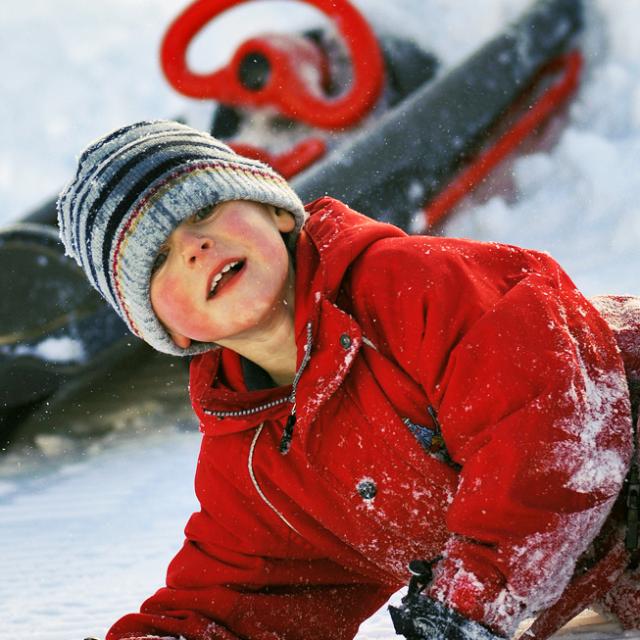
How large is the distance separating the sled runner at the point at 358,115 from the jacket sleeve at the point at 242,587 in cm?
113

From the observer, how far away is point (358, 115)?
125 inches

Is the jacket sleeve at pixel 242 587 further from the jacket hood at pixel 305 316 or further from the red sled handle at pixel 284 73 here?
the red sled handle at pixel 284 73

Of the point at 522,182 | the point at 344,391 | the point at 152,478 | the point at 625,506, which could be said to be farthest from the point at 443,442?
the point at 522,182

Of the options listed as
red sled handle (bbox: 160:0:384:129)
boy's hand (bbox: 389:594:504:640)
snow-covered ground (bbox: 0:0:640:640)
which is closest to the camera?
boy's hand (bbox: 389:594:504:640)

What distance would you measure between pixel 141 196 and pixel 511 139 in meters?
2.12

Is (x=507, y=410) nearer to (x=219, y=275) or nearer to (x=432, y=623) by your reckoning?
(x=432, y=623)

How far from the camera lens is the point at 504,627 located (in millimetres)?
963

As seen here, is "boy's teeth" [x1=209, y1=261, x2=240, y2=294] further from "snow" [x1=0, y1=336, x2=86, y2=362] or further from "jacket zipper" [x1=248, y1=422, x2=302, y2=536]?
"snow" [x1=0, y1=336, x2=86, y2=362]

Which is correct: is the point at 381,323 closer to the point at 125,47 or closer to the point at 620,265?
the point at 620,265

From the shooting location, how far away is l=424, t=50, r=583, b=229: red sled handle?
2.81 m

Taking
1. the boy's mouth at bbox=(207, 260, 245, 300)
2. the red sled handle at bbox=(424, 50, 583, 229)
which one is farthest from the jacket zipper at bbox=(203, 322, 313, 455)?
the red sled handle at bbox=(424, 50, 583, 229)

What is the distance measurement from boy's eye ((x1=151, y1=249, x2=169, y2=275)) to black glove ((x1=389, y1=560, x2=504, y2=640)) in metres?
0.47

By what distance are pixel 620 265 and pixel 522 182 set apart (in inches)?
23.4

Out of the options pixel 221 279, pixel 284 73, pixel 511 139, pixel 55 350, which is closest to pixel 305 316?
pixel 221 279
